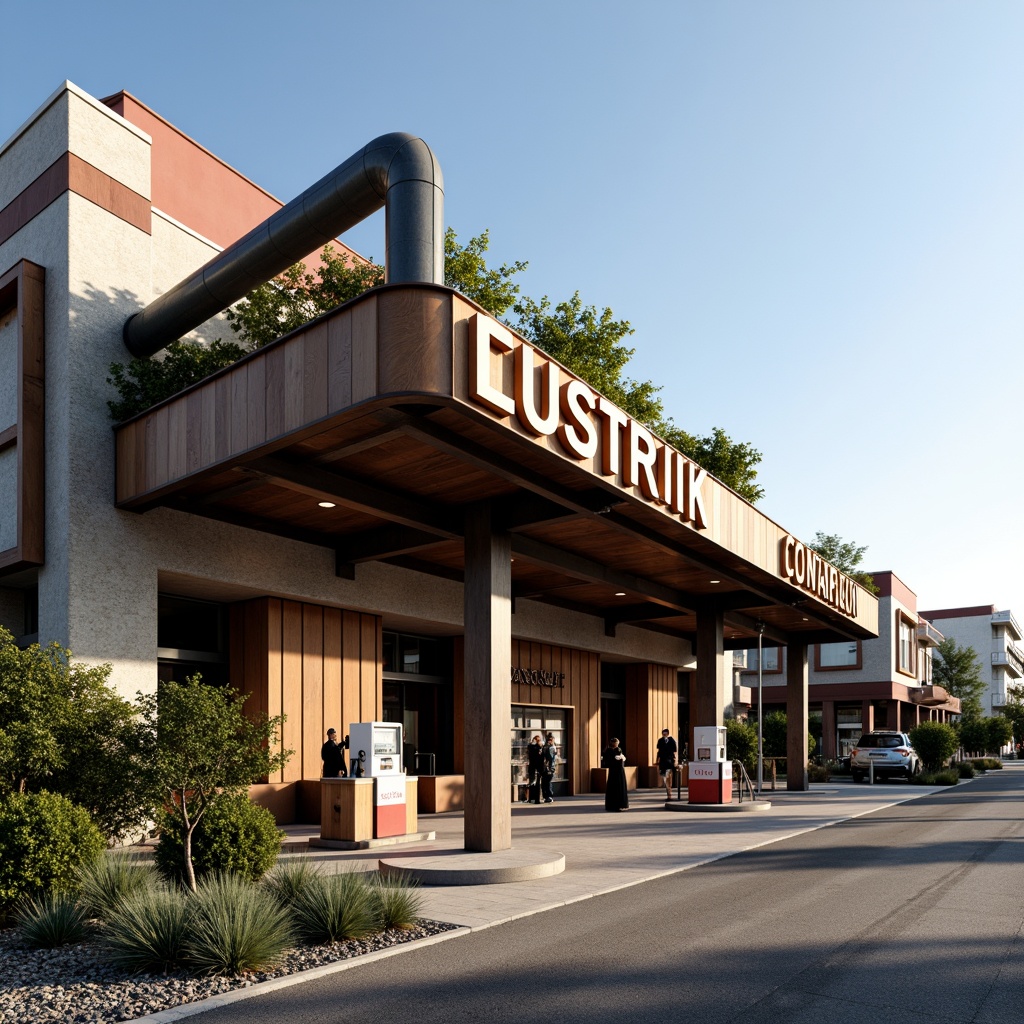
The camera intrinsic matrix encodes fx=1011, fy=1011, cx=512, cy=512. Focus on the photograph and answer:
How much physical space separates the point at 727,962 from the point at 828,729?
192 ft

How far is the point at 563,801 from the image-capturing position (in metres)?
28.0

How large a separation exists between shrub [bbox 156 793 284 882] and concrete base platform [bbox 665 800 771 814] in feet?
48.5

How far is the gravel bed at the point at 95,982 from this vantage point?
286 inches

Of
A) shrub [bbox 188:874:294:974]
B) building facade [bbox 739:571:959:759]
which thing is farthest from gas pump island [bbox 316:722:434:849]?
building facade [bbox 739:571:959:759]

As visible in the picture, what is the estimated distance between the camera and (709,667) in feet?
86.1

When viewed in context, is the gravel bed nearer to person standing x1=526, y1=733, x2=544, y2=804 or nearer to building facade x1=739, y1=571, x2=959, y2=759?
person standing x1=526, y1=733, x2=544, y2=804

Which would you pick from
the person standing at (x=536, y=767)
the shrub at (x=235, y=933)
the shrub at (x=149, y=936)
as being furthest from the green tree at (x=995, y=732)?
the shrub at (x=149, y=936)

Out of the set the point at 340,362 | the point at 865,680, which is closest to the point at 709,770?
the point at 340,362

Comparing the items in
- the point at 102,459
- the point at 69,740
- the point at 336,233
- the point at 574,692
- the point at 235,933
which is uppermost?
the point at 336,233

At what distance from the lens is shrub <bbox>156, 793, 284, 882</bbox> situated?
11.0m

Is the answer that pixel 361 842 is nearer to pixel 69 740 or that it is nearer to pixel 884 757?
pixel 69 740

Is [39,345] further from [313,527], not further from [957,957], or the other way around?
[957,957]

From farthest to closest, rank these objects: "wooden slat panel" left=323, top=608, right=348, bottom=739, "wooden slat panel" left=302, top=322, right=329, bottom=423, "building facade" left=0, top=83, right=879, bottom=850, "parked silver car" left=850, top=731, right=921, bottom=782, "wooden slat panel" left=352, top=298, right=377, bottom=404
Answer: "parked silver car" left=850, top=731, right=921, bottom=782 < "wooden slat panel" left=323, top=608, right=348, bottom=739 < "building facade" left=0, top=83, right=879, bottom=850 < "wooden slat panel" left=302, top=322, right=329, bottom=423 < "wooden slat panel" left=352, top=298, right=377, bottom=404

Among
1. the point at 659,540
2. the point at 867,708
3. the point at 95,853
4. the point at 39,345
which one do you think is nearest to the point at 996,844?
the point at 659,540
